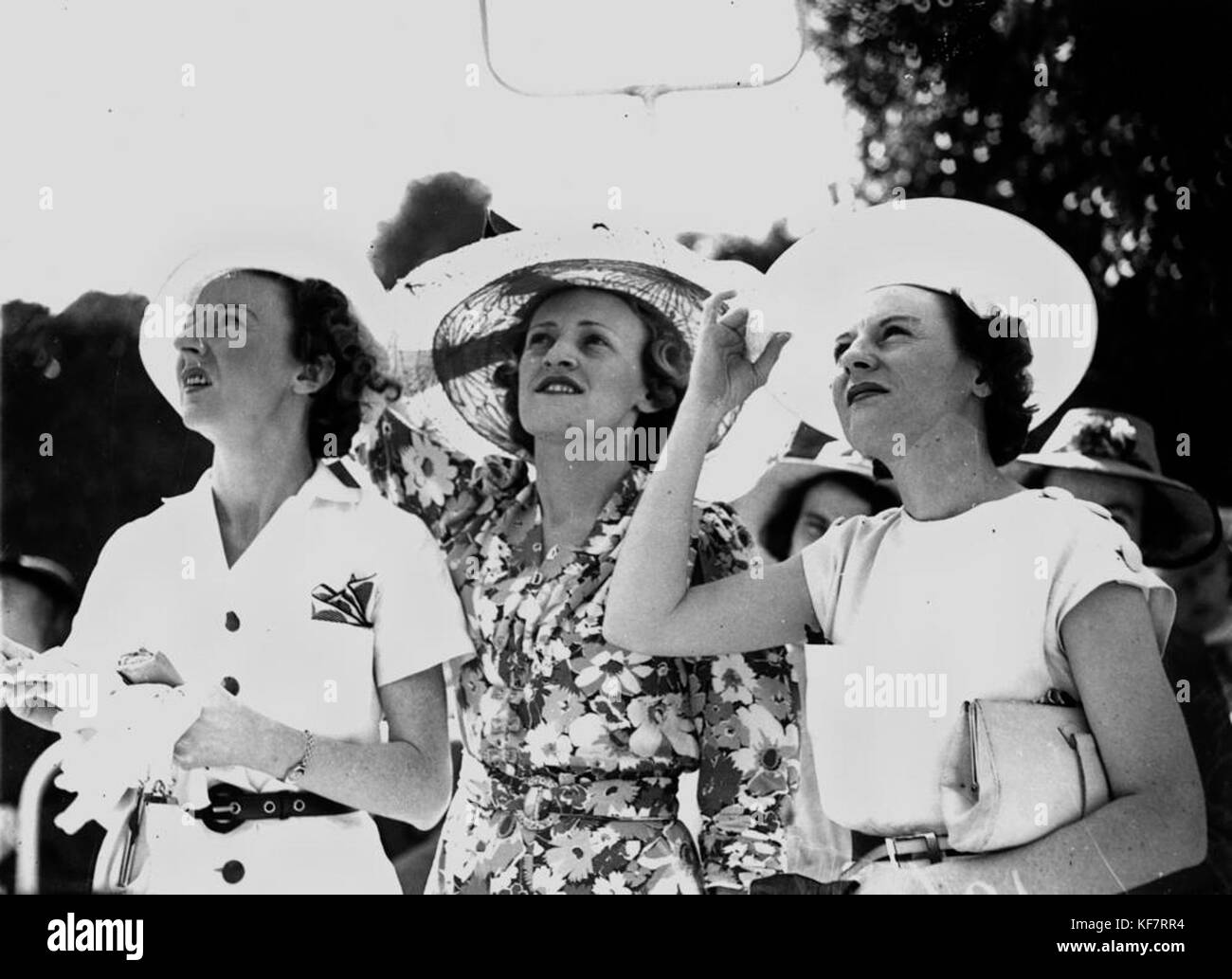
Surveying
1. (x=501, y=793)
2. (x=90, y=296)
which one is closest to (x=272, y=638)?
(x=501, y=793)

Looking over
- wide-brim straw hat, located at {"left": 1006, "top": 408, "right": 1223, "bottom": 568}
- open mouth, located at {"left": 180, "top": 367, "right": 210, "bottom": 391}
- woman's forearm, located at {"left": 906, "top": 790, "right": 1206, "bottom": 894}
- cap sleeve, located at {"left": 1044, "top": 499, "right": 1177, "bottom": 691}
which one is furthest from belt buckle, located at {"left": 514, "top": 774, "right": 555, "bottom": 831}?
wide-brim straw hat, located at {"left": 1006, "top": 408, "right": 1223, "bottom": 568}

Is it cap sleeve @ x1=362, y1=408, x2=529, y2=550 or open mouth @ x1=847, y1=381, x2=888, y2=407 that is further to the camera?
cap sleeve @ x1=362, y1=408, x2=529, y2=550

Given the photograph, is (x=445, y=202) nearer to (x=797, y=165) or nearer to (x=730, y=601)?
(x=797, y=165)

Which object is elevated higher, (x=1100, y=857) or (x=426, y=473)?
(x=426, y=473)

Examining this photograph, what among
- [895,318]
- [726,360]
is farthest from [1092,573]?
[726,360]

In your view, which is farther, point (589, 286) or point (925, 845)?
point (589, 286)

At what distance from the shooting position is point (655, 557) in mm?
4020

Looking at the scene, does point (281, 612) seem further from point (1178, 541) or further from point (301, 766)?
point (1178, 541)

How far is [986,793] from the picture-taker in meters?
3.96

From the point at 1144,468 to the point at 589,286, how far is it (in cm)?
152

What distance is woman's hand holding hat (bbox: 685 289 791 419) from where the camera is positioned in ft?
13.6

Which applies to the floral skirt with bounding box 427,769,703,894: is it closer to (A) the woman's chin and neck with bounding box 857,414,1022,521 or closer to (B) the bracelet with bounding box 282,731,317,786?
(B) the bracelet with bounding box 282,731,317,786

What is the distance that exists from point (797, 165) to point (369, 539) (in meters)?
1.51

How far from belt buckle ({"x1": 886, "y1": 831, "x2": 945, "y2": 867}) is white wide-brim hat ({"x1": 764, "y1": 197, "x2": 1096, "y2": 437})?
3.39 ft
